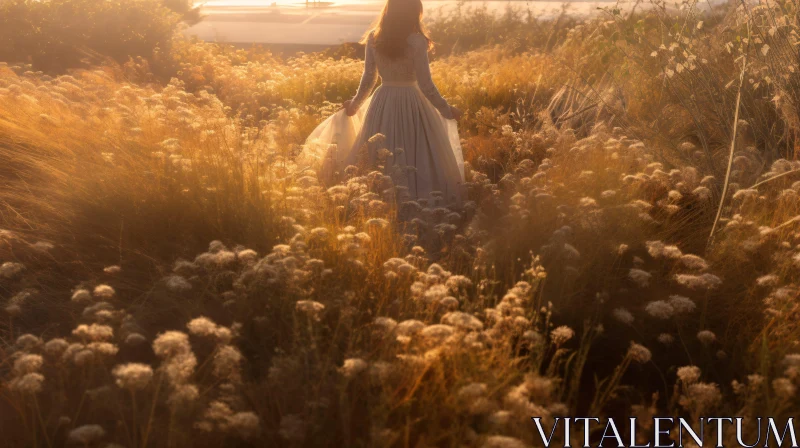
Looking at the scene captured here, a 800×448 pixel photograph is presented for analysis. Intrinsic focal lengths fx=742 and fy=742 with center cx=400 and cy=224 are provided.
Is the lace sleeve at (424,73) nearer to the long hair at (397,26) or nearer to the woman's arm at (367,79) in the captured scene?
the long hair at (397,26)

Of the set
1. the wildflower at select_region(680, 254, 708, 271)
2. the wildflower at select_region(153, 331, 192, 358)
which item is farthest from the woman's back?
the wildflower at select_region(153, 331, 192, 358)

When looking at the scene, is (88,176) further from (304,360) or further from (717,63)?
(717,63)

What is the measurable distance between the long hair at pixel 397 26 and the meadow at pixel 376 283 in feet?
3.90

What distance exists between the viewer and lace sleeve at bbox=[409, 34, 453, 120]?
18.6ft

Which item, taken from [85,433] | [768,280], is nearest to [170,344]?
[85,433]

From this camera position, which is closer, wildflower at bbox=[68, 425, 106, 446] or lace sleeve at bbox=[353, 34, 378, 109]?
wildflower at bbox=[68, 425, 106, 446]

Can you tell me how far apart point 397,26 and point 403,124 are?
79 cm

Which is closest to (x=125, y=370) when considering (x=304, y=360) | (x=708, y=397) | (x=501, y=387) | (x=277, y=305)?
(x=304, y=360)

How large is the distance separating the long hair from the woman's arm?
0.37 ft

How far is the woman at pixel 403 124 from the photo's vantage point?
578 cm

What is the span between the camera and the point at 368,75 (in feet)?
19.7

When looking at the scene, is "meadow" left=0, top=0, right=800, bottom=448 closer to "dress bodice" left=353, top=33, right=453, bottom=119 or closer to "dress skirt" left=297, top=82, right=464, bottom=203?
"dress skirt" left=297, top=82, right=464, bottom=203

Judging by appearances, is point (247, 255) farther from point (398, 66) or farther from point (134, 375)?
point (398, 66)

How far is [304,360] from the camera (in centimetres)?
285
